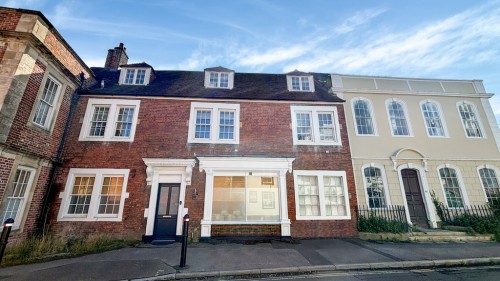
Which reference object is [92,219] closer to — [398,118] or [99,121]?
[99,121]

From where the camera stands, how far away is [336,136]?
38.0 ft

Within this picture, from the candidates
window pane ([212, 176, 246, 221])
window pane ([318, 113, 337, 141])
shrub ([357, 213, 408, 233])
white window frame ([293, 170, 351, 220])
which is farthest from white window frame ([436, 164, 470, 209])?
window pane ([212, 176, 246, 221])

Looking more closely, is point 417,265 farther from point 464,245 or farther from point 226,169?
point 226,169

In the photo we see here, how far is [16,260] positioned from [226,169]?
7788mm

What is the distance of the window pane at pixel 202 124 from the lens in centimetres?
1115

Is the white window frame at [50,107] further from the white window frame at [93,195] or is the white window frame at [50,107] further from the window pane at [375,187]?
the window pane at [375,187]

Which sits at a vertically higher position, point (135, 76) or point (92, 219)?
point (135, 76)

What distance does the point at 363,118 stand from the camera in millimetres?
13203

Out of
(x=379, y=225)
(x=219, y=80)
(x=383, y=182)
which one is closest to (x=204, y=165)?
(x=219, y=80)

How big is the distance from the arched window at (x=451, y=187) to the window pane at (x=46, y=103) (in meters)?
21.2

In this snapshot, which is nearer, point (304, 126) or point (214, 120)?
point (214, 120)

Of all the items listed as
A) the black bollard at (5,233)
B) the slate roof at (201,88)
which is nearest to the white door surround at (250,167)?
the slate roof at (201,88)

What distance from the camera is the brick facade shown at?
9570 mm

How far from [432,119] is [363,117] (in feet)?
15.4
